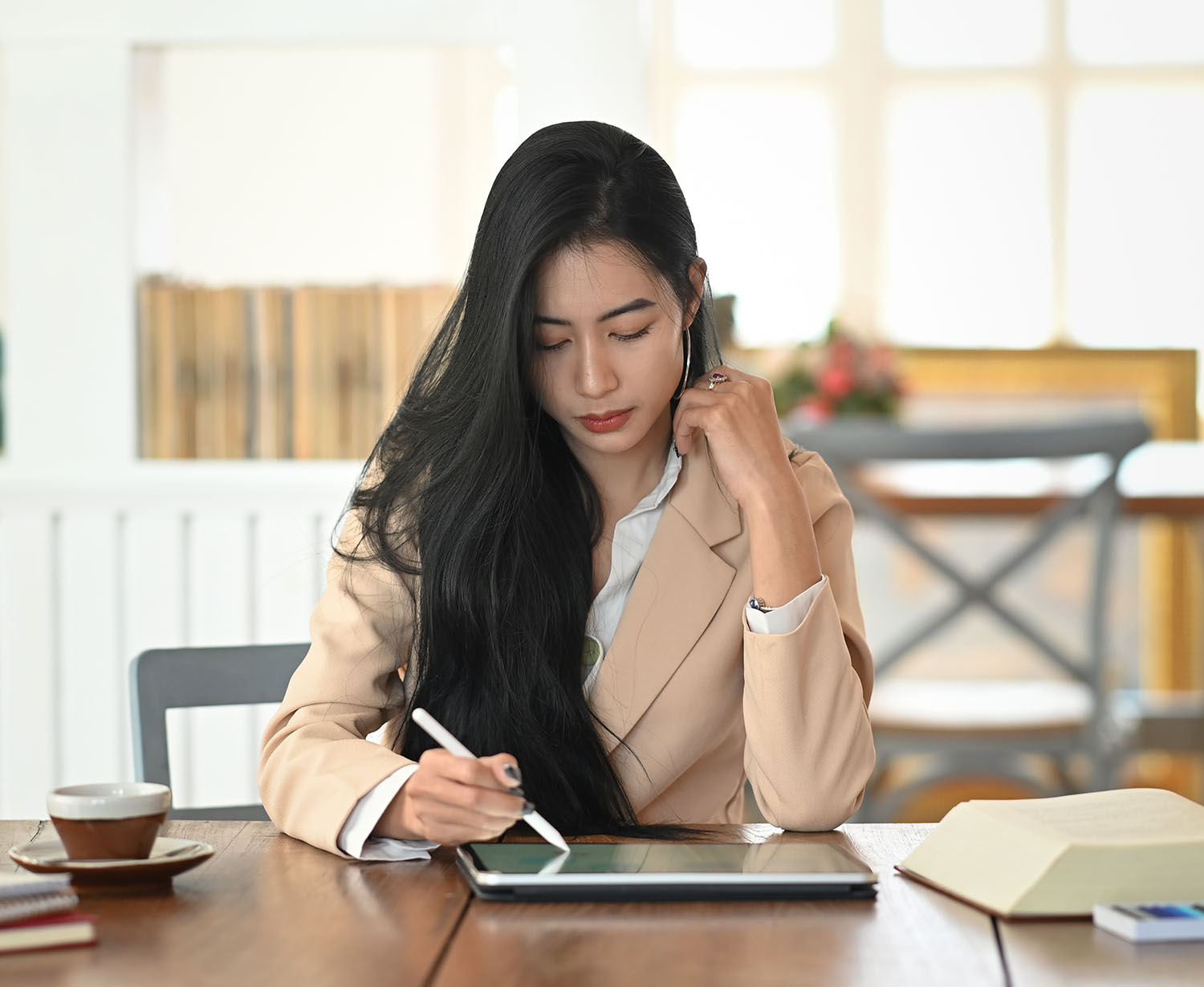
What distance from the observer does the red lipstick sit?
131 centimetres

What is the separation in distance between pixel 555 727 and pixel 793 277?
11.2 feet

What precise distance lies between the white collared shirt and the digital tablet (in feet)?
0.29

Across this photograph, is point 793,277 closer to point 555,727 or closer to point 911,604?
point 911,604

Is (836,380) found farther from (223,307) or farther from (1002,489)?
(223,307)

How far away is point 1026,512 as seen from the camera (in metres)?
2.62

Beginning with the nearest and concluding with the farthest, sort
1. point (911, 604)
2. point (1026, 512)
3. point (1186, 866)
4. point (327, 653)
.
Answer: point (1186, 866), point (327, 653), point (1026, 512), point (911, 604)

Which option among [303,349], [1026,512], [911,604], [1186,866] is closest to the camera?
[1186,866]

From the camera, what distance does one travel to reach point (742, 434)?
132 cm

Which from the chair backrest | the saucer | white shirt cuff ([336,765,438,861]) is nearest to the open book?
white shirt cuff ([336,765,438,861])

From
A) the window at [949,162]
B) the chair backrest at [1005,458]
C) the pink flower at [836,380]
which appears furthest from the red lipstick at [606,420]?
the window at [949,162]

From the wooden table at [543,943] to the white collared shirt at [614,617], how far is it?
7 cm

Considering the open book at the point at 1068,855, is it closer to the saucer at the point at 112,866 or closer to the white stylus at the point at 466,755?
the white stylus at the point at 466,755

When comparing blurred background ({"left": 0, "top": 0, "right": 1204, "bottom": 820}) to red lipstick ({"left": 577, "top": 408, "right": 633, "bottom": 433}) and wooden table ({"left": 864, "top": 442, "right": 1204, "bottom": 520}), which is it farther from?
red lipstick ({"left": 577, "top": 408, "right": 633, "bottom": 433})

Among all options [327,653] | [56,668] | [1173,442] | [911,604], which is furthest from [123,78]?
[1173,442]
